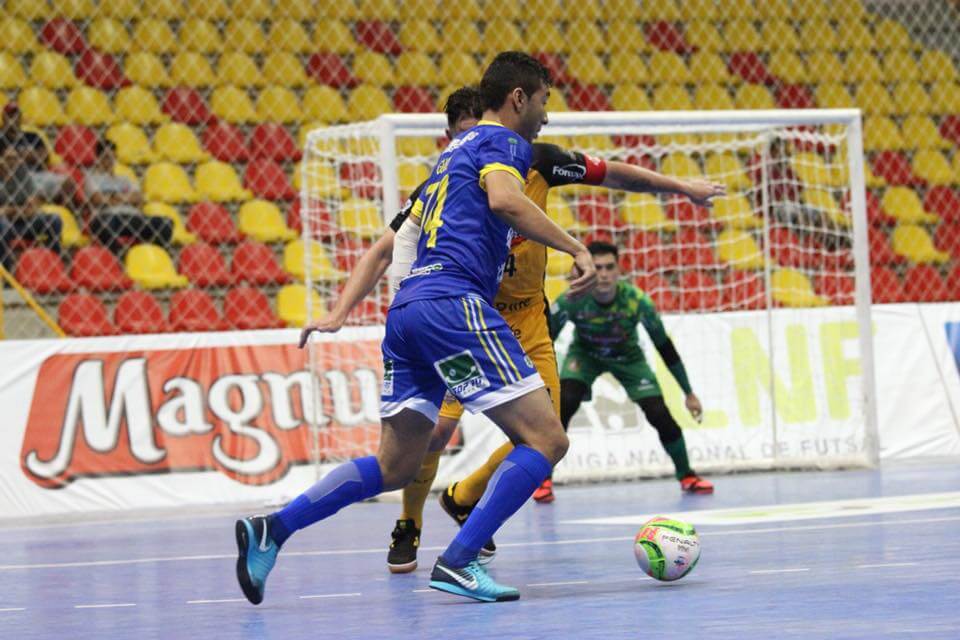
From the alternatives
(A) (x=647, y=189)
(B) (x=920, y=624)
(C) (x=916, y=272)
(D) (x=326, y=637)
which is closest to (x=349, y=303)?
(A) (x=647, y=189)

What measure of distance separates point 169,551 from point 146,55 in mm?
8121

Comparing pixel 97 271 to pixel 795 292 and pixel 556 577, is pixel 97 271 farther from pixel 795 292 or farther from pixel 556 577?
pixel 556 577

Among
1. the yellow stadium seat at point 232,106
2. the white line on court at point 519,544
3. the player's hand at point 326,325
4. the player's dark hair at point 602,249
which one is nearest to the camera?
the player's hand at point 326,325

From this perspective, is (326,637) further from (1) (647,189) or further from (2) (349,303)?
(1) (647,189)

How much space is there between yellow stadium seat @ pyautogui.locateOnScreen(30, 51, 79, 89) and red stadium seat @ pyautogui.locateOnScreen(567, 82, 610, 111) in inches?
210

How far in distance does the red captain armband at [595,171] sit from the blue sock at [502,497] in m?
1.39

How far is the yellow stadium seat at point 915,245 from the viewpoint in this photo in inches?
651

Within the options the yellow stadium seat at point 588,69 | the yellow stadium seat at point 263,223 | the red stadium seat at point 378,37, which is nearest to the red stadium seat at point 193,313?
the yellow stadium seat at point 263,223

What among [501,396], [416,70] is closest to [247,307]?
[416,70]

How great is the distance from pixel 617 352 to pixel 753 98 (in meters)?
7.74

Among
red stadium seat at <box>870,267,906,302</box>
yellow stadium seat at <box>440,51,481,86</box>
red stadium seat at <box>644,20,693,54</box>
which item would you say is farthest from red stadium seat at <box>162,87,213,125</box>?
red stadium seat at <box>870,267,906,302</box>

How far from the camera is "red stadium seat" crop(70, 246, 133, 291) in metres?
12.9

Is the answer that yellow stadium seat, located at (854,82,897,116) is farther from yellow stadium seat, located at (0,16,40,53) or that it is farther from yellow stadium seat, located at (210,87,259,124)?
yellow stadium seat, located at (0,16,40,53)

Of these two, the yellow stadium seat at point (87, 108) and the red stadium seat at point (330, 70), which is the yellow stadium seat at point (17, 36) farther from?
the red stadium seat at point (330, 70)
